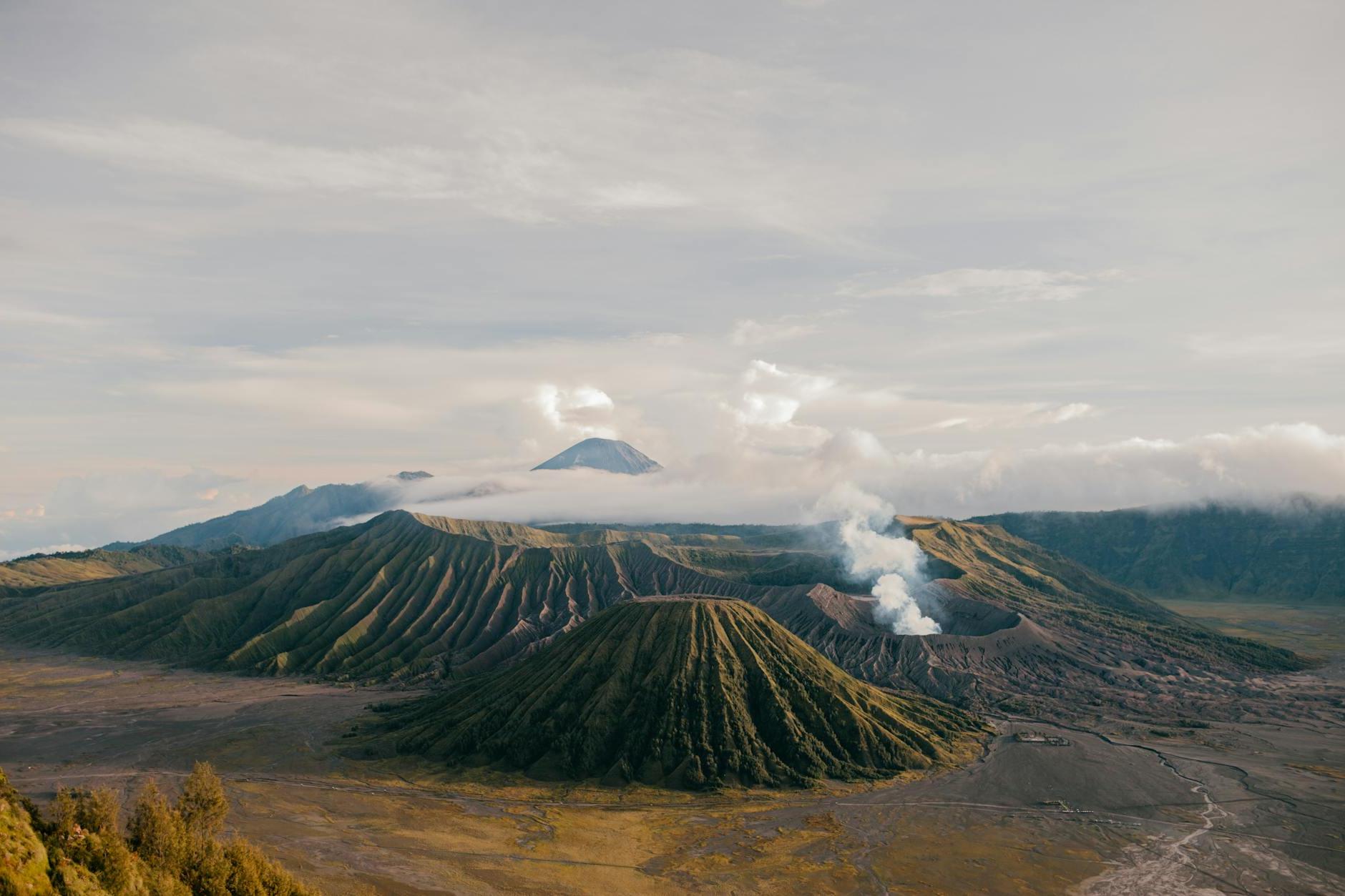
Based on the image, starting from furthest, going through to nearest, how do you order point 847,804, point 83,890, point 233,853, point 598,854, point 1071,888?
point 847,804 < point 598,854 < point 1071,888 < point 233,853 < point 83,890

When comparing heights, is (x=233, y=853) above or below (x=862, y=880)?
above

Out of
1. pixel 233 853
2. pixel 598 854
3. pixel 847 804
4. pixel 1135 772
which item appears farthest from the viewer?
pixel 1135 772

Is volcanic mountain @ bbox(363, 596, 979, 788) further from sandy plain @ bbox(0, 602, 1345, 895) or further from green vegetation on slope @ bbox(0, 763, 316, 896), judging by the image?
green vegetation on slope @ bbox(0, 763, 316, 896)

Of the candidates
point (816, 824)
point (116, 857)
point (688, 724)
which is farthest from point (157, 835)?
point (688, 724)

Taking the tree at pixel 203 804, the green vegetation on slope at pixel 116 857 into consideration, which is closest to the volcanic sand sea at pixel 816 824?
the tree at pixel 203 804

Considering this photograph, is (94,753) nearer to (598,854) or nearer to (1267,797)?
(598,854)

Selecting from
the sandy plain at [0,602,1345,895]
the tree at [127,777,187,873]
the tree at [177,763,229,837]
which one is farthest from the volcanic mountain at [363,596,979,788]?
the tree at [127,777,187,873]

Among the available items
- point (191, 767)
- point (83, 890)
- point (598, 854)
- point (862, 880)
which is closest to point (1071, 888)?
point (862, 880)
